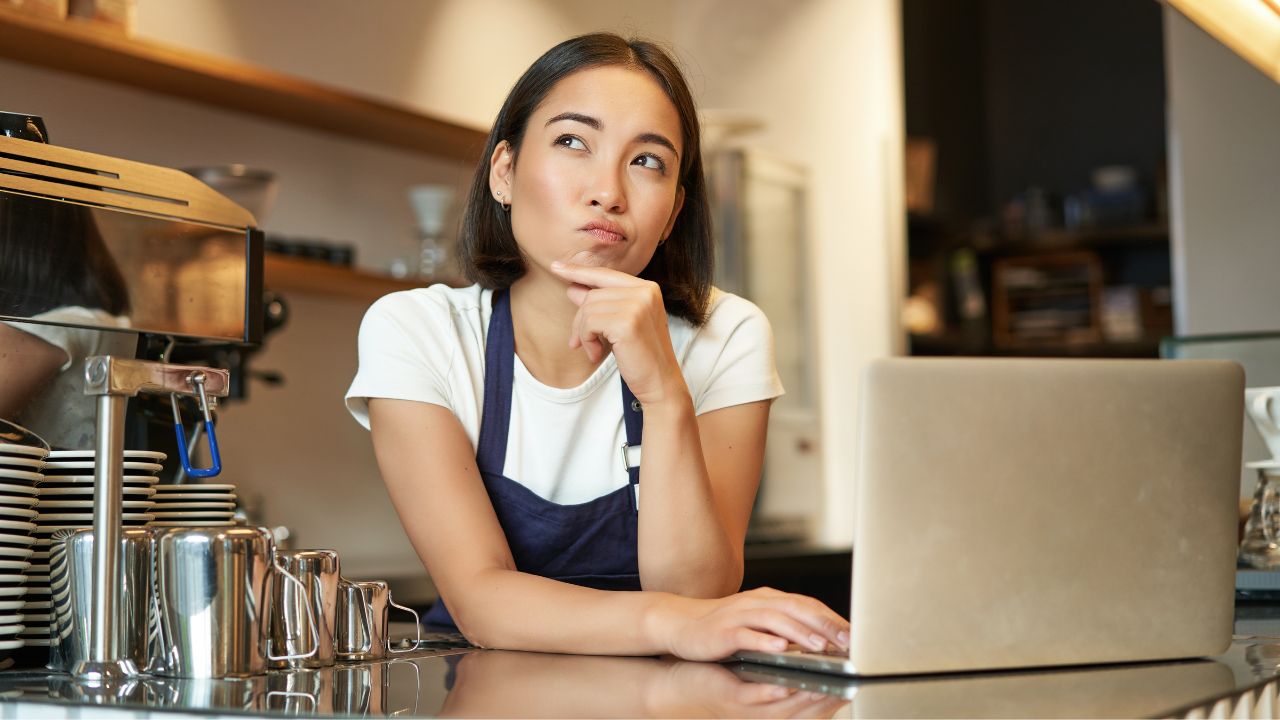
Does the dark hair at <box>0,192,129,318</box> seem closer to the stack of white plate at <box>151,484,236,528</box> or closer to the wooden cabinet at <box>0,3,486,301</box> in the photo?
the stack of white plate at <box>151,484,236,528</box>

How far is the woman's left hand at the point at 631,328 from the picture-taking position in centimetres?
133

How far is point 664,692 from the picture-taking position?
0.91m

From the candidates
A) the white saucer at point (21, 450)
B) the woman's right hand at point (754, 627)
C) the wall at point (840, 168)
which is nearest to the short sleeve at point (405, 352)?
the white saucer at point (21, 450)

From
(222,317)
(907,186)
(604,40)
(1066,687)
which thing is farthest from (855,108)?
(1066,687)

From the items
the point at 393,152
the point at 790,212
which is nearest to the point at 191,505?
the point at 393,152

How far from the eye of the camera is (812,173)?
4730 millimetres

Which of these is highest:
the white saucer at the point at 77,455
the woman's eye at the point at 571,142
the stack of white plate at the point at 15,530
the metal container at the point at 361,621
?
the woman's eye at the point at 571,142

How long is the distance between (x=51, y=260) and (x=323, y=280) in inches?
74.6

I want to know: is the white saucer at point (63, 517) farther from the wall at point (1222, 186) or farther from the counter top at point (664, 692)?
the wall at point (1222, 186)

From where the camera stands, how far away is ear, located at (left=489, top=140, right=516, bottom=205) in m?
1.63

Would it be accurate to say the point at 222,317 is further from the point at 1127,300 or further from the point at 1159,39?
the point at 1159,39

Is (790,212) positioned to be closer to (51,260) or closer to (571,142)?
(571,142)

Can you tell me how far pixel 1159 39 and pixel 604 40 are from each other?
5.25 m

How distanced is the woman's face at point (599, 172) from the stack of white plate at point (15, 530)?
0.59m
